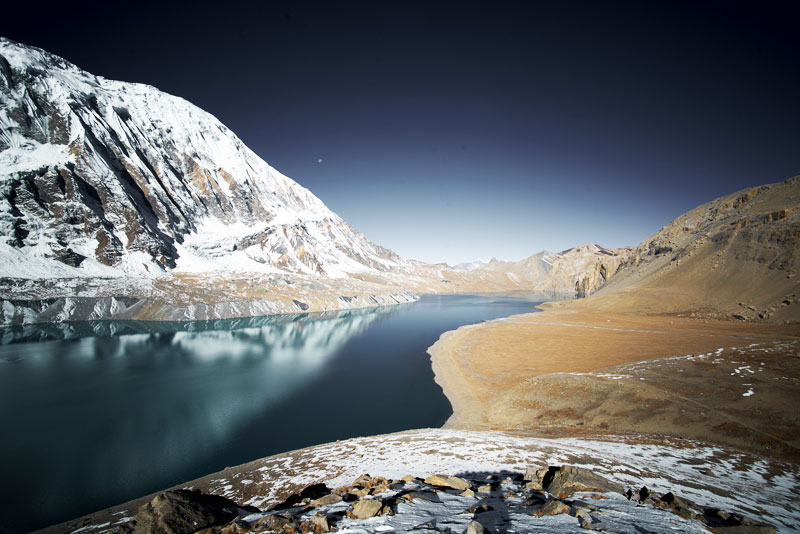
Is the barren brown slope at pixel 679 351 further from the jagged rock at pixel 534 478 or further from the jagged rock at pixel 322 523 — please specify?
→ the jagged rock at pixel 322 523

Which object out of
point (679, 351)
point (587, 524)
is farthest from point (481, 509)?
point (679, 351)

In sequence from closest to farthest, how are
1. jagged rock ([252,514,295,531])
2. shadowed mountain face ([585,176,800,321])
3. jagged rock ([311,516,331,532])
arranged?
jagged rock ([311,516,331,532]) < jagged rock ([252,514,295,531]) < shadowed mountain face ([585,176,800,321])

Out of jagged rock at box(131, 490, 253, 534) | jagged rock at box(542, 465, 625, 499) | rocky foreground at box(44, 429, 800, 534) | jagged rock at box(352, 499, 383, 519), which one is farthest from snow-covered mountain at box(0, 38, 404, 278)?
jagged rock at box(542, 465, 625, 499)

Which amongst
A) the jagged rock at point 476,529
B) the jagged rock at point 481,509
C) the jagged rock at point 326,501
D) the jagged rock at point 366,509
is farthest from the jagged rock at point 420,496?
the jagged rock at point 476,529

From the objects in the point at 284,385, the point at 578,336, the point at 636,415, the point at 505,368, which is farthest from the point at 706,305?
the point at 284,385

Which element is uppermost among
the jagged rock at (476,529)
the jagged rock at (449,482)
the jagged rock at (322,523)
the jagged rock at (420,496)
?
the jagged rock at (476,529)

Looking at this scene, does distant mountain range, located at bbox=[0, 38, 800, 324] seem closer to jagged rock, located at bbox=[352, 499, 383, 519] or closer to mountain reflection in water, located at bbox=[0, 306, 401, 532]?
mountain reflection in water, located at bbox=[0, 306, 401, 532]

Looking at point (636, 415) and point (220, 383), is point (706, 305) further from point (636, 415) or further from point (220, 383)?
point (220, 383)
